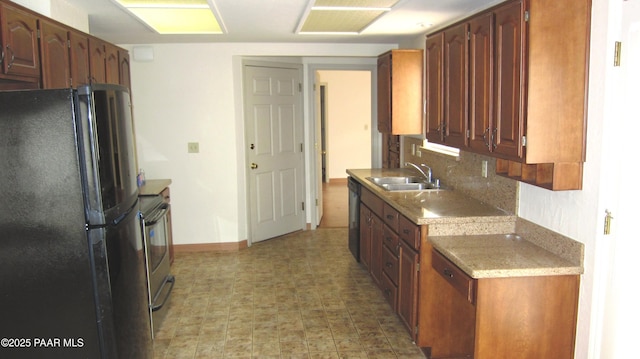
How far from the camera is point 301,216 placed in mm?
6379

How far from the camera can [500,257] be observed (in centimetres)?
251

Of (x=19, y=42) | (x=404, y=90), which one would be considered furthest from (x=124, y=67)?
(x=404, y=90)

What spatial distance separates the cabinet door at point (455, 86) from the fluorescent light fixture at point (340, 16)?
49 centimetres

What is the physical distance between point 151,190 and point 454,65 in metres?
2.84

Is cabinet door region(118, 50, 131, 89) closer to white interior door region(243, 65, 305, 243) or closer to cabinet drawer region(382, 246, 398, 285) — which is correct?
white interior door region(243, 65, 305, 243)

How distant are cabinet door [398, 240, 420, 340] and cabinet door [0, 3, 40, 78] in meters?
2.31

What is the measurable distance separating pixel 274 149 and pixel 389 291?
267cm

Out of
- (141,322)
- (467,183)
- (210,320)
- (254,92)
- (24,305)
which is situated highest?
(254,92)

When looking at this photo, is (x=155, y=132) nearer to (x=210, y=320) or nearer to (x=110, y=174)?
(x=210, y=320)

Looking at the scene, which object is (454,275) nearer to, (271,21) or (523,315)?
(523,315)

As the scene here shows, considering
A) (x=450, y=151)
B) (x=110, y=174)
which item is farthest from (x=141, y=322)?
(x=450, y=151)

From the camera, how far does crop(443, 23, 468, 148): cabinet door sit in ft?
9.80

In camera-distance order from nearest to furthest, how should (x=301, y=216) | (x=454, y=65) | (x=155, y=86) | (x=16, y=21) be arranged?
(x=16, y=21) < (x=454, y=65) < (x=155, y=86) < (x=301, y=216)

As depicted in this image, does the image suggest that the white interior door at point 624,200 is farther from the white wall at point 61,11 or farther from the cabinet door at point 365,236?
the white wall at point 61,11
